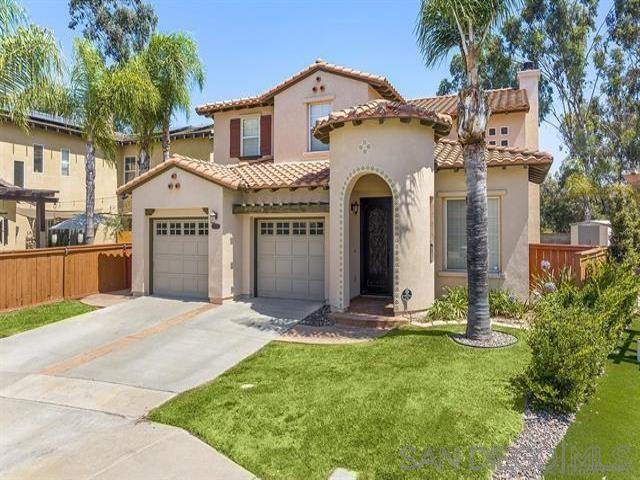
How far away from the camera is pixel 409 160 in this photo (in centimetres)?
1175

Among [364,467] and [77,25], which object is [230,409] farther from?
[77,25]

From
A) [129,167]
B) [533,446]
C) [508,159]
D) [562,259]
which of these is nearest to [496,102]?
[508,159]

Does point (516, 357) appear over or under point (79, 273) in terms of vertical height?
under

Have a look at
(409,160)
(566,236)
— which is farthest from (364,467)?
(566,236)

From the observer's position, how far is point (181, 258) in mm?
15391

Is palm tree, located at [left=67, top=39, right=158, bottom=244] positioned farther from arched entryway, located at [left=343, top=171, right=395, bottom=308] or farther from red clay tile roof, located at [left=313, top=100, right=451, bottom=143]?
arched entryway, located at [left=343, top=171, right=395, bottom=308]

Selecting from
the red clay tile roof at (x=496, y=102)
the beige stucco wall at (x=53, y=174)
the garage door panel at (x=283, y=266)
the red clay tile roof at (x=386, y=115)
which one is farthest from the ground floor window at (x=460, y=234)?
the beige stucco wall at (x=53, y=174)

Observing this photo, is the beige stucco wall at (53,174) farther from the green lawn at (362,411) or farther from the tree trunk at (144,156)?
the green lawn at (362,411)

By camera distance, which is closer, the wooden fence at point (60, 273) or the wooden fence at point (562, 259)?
the wooden fence at point (562, 259)

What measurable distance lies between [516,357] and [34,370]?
9.79 meters

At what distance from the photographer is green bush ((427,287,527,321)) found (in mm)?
11898

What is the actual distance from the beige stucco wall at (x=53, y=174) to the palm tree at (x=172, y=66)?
6.62 metres

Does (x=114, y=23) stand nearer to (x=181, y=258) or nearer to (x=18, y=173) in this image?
(x=18, y=173)

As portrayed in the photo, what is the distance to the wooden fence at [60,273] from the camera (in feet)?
43.8
